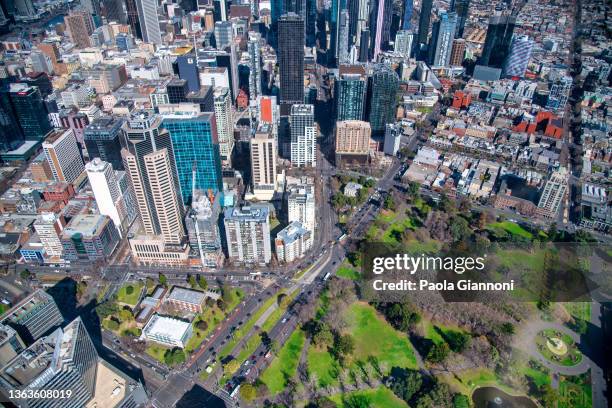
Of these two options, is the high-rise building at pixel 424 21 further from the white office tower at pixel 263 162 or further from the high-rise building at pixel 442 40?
the white office tower at pixel 263 162

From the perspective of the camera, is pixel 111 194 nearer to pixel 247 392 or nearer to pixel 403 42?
pixel 247 392

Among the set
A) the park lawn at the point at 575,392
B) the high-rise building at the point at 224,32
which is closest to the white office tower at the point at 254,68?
the high-rise building at the point at 224,32

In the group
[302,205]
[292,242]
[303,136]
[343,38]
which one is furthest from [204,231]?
[343,38]

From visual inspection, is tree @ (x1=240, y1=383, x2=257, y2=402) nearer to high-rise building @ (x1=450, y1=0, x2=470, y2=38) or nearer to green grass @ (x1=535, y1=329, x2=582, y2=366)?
green grass @ (x1=535, y1=329, x2=582, y2=366)

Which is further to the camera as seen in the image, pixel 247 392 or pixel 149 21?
pixel 149 21

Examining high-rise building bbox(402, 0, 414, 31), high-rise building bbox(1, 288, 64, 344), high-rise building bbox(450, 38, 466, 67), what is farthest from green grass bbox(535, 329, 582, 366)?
high-rise building bbox(402, 0, 414, 31)

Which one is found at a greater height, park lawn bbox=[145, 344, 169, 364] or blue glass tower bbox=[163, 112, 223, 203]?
blue glass tower bbox=[163, 112, 223, 203]
